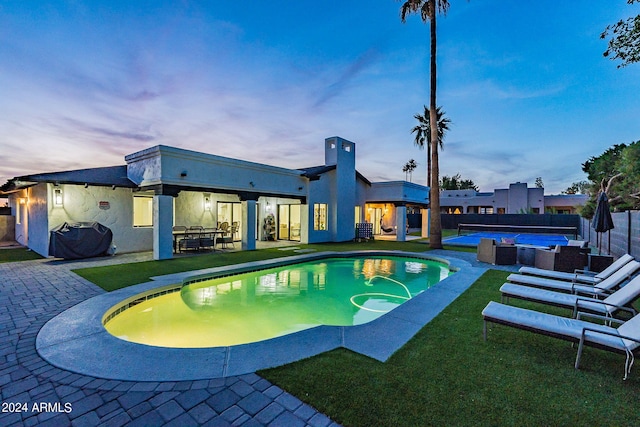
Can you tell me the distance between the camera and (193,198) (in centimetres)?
1535

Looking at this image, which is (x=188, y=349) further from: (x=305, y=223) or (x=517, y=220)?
(x=517, y=220)

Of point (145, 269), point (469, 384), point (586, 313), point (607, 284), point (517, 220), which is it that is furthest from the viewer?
point (517, 220)

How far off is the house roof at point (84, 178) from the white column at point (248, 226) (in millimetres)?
4914

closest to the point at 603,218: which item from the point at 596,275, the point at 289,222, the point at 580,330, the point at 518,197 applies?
the point at 596,275

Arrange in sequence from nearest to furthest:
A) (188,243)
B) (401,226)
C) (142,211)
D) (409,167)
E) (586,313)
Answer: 1. (586,313)
2. (188,243)
3. (142,211)
4. (401,226)
5. (409,167)

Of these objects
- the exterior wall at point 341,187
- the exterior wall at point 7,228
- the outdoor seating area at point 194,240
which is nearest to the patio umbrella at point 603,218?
the exterior wall at point 341,187

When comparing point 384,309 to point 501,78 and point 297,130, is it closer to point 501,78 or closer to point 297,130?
point 501,78

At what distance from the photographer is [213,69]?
44.7 ft

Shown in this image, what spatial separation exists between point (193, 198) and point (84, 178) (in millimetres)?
4856

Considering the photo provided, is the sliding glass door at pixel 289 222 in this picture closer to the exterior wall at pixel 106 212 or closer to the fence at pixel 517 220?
the exterior wall at pixel 106 212

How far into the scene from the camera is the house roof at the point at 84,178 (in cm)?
1031

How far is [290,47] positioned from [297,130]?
25.0 feet

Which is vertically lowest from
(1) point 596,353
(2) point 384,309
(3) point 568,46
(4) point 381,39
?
(2) point 384,309

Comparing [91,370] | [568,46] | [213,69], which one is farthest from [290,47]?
[91,370]
